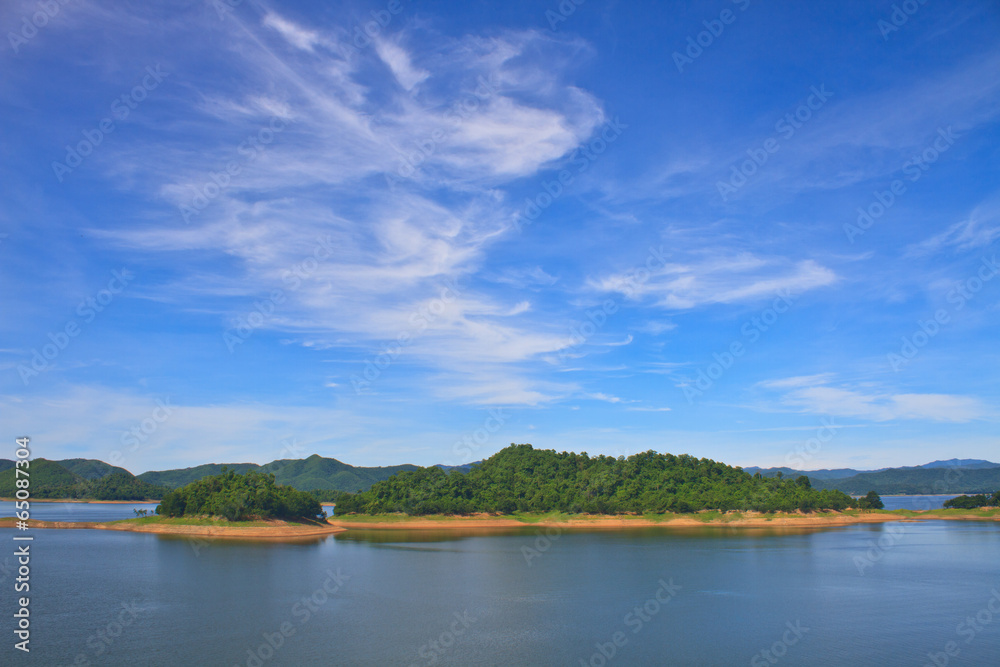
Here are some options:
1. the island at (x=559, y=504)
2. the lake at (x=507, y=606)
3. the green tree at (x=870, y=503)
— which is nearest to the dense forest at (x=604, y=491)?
the island at (x=559, y=504)

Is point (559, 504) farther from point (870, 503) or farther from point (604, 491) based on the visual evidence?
point (870, 503)

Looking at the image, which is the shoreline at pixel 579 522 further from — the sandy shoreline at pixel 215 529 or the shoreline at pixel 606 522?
the sandy shoreline at pixel 215 529

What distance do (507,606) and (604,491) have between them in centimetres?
9714

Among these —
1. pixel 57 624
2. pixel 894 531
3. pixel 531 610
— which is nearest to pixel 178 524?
pixel 57 624

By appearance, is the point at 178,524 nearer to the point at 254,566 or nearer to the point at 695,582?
the point at 254,566

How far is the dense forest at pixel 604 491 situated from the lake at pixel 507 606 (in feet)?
168

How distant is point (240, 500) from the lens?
94.2m

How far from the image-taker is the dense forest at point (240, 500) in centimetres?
9481

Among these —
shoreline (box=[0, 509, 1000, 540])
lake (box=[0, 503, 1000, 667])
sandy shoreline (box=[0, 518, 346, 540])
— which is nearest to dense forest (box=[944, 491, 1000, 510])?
shoreline (box=[0, 509, 1000, 540])

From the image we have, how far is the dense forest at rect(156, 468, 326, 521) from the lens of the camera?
9481 centimetres

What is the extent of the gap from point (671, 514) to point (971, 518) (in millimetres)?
68899

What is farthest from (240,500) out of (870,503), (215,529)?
(870,503)

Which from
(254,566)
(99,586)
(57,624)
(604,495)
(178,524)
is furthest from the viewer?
(604,495)

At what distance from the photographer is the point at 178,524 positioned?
96375 mm
